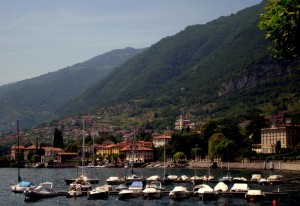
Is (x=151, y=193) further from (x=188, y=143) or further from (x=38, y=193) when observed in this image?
(x=188, y=143)

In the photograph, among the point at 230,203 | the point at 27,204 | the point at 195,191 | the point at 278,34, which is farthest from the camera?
the point at 195,191

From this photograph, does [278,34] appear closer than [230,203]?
Yes

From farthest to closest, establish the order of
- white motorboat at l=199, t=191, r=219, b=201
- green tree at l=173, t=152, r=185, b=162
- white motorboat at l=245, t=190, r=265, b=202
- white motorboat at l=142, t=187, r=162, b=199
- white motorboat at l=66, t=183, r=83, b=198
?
green tree at l=173, t=152, r=185, b=162
white motorboat at l=66, t=183, r=83, b=198
white motorboat at l=142, t=187, r=162, b=199
white motorboat at l=199, t=191, r=219, b=201
white motorboat at l=245, t=190, r=265, b=202

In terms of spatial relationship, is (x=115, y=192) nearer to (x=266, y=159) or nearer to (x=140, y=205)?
(x=140, y=205)

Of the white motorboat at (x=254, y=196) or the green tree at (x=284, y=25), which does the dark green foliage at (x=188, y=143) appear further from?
the green tree at (x=284, y=25)

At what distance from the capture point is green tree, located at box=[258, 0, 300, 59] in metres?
18.7

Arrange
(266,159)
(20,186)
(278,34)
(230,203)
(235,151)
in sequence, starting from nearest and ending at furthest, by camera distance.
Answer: (278,34)
(230,203)
(20,186)
(266,159)
(235,151)

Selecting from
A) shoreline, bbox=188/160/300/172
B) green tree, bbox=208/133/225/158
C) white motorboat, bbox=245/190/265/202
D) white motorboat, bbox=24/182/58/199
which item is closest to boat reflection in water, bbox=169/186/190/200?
white motorboat, bbox=245/190/265/202

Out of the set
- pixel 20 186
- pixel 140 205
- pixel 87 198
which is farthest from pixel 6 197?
pixel 140 205

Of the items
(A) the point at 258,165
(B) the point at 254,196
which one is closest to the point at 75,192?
(B) the point at 254,196

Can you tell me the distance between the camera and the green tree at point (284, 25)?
61.3 feet

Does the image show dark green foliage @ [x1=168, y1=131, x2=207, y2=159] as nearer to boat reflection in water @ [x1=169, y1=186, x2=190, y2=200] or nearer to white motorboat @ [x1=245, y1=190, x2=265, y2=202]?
boat reflection in water @ [x1=169, y1=186, x2=190, y2=200]

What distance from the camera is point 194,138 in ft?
637

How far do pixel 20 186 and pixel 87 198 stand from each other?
19.1 metres
